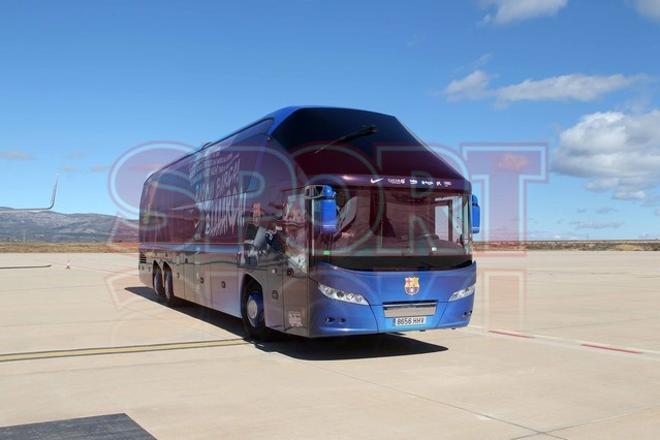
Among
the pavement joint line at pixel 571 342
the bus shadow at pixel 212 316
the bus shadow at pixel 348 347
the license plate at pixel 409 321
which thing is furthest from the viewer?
the bus shadow at pixel 212 316

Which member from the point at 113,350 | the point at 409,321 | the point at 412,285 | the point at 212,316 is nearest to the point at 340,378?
the point at 409,321

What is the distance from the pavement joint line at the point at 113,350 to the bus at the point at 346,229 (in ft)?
1.97

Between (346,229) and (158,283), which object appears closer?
(346,229)

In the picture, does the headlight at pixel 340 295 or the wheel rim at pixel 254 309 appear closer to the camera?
the headlight at pixel 340 295

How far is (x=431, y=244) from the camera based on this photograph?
9086 millimetres

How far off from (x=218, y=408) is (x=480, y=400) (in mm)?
2624

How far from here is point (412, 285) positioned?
8719mm

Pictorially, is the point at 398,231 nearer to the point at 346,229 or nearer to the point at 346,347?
the point at 346,229

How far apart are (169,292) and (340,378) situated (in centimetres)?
921

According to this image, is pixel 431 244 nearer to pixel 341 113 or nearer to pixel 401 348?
pixel 401 348

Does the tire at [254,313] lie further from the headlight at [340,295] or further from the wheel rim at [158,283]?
the wheel rim at [158,283]

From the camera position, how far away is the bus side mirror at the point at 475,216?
371 inches

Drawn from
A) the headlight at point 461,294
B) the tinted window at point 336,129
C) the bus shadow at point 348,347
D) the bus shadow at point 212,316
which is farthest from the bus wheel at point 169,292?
the headlight at point 461,294

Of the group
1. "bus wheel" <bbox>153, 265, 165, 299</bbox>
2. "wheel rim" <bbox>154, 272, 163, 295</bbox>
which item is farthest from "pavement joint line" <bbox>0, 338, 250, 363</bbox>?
"wheel rim" <bbox>154, 272, 163, 295</bbox>
